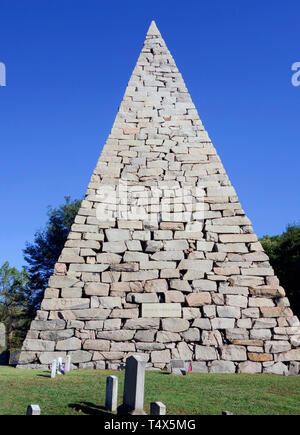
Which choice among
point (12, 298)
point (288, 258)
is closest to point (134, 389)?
point (288, 258)

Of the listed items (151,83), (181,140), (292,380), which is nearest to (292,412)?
(292,380)

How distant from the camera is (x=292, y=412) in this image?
596 cm

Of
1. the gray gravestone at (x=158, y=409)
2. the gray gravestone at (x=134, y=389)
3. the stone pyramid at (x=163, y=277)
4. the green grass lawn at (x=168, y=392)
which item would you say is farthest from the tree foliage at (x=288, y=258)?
the gray gravestone at (x=158, y=409)

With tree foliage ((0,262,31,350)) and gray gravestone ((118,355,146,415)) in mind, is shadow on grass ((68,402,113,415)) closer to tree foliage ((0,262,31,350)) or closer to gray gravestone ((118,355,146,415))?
gray gravestone ((118,355,146,415))

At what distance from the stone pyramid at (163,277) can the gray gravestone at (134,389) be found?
3.28 m

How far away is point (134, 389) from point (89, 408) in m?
0.79

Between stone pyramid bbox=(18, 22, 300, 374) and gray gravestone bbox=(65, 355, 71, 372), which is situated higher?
stone pyramid bbox=(18, 22, 300, 374)

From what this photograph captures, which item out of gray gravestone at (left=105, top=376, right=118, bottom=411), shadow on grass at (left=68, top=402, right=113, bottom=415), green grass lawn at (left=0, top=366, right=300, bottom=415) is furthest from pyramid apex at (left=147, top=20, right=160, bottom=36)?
shadow on grass at (left=68, top=402, right=113, bottom=415)

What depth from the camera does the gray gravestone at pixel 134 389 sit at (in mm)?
5391

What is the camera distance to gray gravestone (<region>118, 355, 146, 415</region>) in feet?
17.7

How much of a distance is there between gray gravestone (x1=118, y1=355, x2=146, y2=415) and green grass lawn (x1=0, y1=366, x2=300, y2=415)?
0.36 meters

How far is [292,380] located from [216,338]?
1.74 meters

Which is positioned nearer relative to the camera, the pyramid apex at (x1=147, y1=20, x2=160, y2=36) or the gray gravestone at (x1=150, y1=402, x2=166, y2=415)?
the gray gravestone at (x1=150, y1=402, x2=166, y2=415)

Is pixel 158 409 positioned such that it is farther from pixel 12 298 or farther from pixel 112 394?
pixel 12 298
